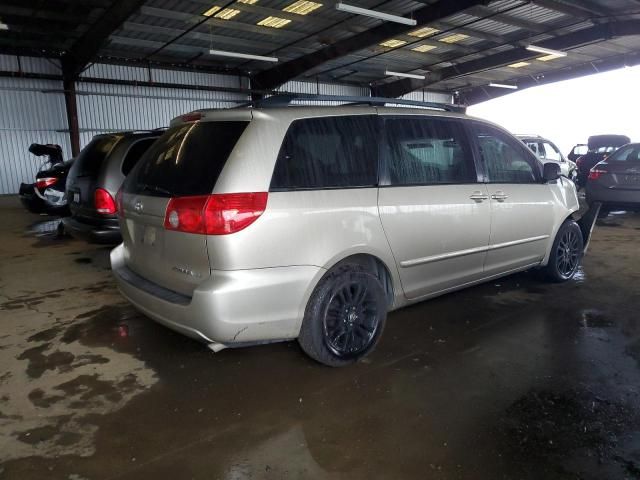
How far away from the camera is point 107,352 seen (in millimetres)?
3273

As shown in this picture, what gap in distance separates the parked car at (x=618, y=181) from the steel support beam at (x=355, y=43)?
4596mm

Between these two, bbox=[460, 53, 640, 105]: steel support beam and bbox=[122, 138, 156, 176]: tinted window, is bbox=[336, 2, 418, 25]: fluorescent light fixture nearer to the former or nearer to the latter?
bbox=[122, 138, 156, 176]: tinted window

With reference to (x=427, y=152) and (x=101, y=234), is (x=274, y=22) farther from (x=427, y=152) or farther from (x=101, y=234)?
(x=427, y=152)

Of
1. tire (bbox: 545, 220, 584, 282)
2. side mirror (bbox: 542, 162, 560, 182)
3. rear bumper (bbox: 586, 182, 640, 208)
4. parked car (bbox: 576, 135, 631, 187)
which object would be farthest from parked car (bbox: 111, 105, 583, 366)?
parked car (bbox: 576, 135, 631, 187)

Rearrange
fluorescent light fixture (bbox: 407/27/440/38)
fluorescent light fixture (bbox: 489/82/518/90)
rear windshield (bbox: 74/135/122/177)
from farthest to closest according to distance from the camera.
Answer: fluorescent light fixture (bbox: 489/82/518/90) → fluorescent light fixture (bbox: 407/27/440/38) → rear windshield (bbox: 74/135/122/177)

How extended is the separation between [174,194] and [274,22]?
1158cm

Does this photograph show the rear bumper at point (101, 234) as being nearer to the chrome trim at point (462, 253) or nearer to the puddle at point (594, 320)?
the chrome trim at point (462, 253)

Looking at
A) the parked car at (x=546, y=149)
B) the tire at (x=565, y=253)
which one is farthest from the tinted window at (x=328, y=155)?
the parked car at (x=546, y=149)

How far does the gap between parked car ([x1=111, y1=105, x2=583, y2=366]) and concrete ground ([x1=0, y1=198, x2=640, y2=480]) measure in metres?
0.37

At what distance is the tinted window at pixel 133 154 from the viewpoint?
5.00 metres

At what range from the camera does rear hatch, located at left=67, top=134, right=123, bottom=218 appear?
4.96m

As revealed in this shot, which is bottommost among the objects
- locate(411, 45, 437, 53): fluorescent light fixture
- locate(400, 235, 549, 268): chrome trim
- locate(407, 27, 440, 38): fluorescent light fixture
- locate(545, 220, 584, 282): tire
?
locate(545, 220, 584, 282): tire

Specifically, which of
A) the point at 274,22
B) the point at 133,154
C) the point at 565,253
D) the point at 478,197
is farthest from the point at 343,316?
the point at 274,22

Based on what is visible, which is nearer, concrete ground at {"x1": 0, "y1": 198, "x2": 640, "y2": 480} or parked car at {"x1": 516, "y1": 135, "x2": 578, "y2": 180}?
concrete ground at {"x1": 0, "y1": 198, "x2": 640, "y2": 480}
